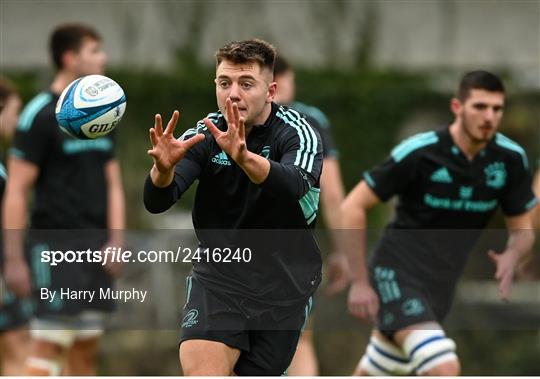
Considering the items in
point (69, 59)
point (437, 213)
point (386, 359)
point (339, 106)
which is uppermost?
point (69, 59)

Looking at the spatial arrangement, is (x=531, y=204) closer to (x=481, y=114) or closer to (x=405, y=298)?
(x=481, y=114)

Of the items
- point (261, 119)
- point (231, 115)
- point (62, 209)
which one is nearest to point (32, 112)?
point (62, 209)

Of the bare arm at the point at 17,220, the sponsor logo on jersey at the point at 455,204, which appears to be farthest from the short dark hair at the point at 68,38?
the sponsor logo on jersey at the point at 455,204

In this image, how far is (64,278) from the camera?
8.75 meters

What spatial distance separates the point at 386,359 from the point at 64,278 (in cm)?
243

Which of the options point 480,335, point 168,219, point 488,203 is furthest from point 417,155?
point 168,219

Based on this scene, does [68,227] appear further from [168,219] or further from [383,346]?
[168,219]

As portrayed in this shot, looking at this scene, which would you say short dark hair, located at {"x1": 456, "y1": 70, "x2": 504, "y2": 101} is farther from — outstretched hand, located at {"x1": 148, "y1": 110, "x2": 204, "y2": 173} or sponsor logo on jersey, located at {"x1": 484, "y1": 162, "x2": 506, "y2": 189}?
outstretched hand, located at {"x1": 148, "y1": 110, "x2": 204, "y2": 173}

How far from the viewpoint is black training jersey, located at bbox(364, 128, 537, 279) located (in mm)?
7723

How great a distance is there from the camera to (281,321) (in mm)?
6023

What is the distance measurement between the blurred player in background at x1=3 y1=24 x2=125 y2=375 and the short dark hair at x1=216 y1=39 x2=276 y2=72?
3149mm

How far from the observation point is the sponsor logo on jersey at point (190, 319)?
19.3 ft

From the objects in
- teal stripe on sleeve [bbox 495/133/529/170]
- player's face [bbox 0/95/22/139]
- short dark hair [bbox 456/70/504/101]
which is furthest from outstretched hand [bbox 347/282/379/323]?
player's face [bbox 0/95/22/139]

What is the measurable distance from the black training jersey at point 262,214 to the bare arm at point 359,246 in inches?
65.2
